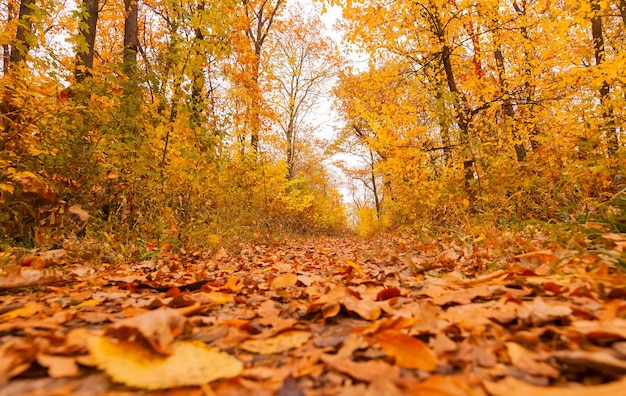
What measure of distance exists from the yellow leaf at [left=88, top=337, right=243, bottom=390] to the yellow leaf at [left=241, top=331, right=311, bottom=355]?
108 millimetres

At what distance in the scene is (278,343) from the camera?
3.26 ft

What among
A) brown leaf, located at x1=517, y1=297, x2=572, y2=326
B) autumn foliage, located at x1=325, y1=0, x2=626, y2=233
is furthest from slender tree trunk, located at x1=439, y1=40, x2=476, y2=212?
brown leaf, located at x1=517, y1=297, x2=572, y2=326

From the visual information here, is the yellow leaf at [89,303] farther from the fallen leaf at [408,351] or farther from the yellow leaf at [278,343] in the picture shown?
the fallen leaf at [408,351]

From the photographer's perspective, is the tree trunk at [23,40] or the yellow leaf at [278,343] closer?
the yellow leaf at [278,343]

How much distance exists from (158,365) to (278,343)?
0.35 metres

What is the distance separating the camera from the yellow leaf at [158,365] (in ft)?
2.25

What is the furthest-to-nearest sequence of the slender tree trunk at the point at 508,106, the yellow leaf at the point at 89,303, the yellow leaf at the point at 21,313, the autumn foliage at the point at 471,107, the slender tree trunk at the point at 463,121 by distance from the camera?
1. the slender tree trunk at the point at 508,106
2. the slender tree trunk at the point at 463,121
3. the autumn foliage at the point at 471,107
4. the yellow leaf at the point at 89,303
5. the yellow leaf at the point at 21,313

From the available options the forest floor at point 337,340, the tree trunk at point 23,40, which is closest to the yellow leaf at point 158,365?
the forest floor at point 337,340

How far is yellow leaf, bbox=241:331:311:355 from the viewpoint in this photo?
37.2 inches

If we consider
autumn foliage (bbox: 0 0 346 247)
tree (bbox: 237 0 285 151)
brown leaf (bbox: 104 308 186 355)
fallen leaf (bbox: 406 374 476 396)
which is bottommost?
fallen leaf (bbox: 406 374 476 396)

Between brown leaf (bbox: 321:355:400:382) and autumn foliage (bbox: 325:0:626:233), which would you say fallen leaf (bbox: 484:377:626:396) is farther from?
autumn foliage (bbox: 325:0:626:233)

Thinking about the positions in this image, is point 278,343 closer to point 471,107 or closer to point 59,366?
point 59,366

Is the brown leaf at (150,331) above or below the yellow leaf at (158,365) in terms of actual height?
above

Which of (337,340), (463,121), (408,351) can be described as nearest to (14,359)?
(337,340)
